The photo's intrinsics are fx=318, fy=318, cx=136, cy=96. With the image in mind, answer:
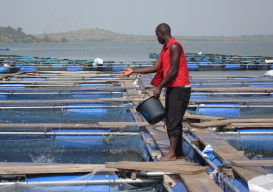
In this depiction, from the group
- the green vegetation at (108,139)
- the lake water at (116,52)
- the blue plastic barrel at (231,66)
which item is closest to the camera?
the green vegetation at (108,139)

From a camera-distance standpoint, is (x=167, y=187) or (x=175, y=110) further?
(x=175, y=110)

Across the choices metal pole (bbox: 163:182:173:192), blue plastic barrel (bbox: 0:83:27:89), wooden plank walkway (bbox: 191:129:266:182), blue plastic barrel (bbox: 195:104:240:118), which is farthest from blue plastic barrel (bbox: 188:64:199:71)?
metal pole (bbox: 163:182:173:192)

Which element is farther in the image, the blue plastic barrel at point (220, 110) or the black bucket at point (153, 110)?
the blue plastic barrel at point (220, 110)

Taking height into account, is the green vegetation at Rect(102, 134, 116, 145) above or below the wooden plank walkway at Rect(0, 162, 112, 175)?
below

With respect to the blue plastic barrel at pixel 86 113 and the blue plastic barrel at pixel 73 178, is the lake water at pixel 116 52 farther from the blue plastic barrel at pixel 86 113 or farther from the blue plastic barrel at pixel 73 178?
the blue plastic barrel at pixel 73 178

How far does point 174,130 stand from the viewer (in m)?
4.17

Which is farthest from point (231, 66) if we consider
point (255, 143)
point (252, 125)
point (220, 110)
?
point (255, 143)

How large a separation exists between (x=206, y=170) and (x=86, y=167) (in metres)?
1.53

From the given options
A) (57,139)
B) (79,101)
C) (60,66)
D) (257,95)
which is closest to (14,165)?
(57,139)

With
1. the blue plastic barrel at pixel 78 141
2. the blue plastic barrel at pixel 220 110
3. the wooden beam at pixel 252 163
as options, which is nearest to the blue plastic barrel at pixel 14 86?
the blue plastic barrel at pixel 78 141

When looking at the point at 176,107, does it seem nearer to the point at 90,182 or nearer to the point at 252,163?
the point at 252,163

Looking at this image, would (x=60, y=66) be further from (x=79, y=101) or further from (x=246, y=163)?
(x=246, y=163)

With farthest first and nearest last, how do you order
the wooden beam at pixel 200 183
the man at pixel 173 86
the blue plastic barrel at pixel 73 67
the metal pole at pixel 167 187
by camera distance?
the blue plastic barrel at pixel 73 67, the man at pixel 173 86, the metal pole at pixel 167 187, the wooden beam at pixel 200 183

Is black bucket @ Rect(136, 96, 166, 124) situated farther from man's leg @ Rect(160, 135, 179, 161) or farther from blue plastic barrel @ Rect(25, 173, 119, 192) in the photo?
blue plastic barrel @ Rect(25, 173, 119, 192)
